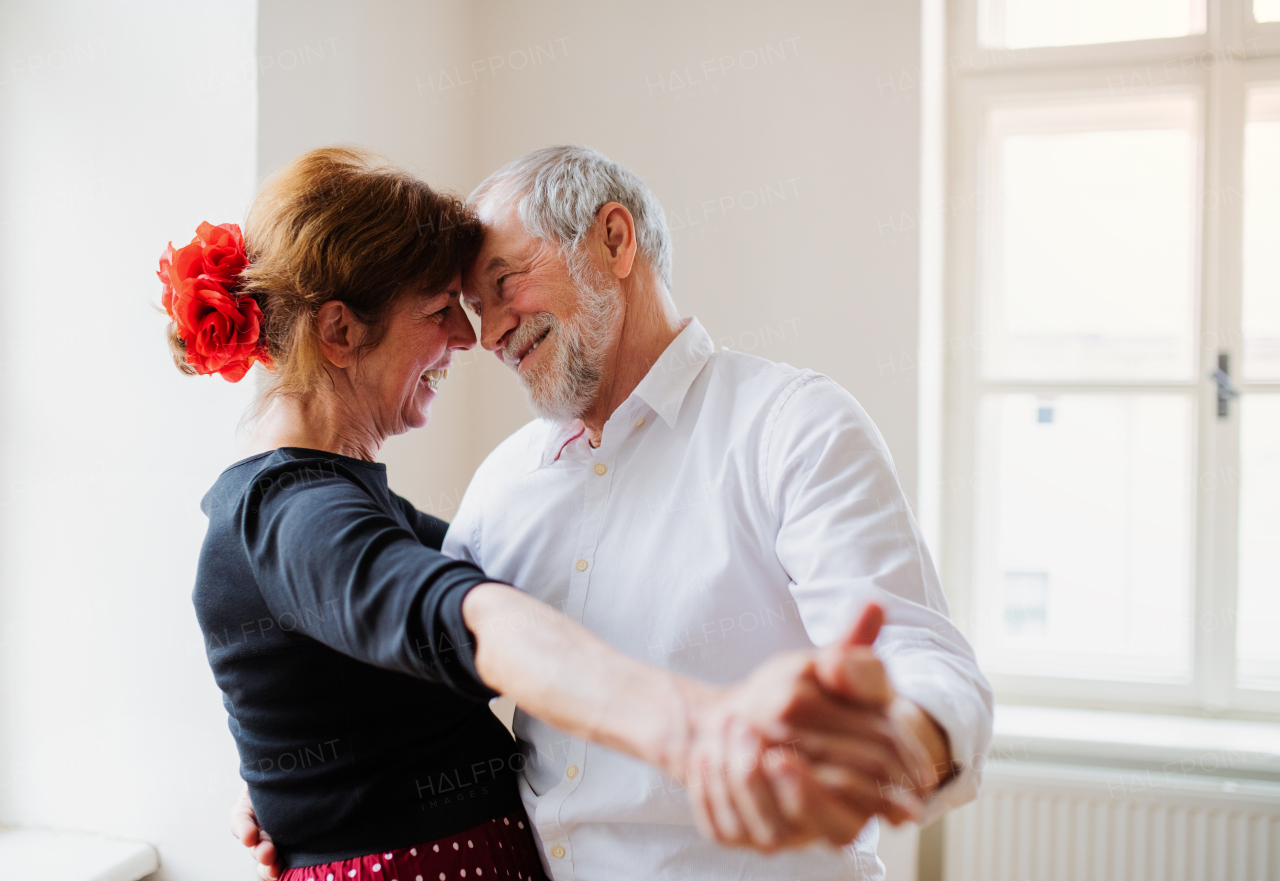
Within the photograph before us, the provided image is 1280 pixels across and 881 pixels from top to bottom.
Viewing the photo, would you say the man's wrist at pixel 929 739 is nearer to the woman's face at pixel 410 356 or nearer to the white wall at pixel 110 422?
the woman's face at pixel 410 356

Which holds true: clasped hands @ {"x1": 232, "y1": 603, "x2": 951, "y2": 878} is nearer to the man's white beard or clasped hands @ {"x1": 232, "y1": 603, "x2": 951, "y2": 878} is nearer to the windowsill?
the man's white beard


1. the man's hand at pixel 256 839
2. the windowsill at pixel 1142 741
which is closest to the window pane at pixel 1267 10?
the windowsill at pixel 1142 741

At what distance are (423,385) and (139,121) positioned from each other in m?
0.87

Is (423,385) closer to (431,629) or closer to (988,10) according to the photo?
(431,629)

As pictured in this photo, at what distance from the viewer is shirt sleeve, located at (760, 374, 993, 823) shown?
30.2 inches

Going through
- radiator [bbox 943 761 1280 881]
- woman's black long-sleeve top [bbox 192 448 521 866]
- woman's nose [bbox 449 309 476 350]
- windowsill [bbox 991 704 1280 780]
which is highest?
woman's nose [bbox 449 309 476 350]

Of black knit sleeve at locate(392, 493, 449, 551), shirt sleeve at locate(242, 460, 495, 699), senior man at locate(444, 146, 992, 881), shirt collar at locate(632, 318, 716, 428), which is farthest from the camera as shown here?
black knit sleeve at locate(392, 493, 449, 551)

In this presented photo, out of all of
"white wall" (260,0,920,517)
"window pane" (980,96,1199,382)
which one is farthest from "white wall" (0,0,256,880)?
"window pane" (980,96,1199,382)

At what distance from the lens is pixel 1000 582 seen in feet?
8.00

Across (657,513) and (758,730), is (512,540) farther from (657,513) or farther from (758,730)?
(758,730)

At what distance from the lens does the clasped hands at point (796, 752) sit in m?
0.53

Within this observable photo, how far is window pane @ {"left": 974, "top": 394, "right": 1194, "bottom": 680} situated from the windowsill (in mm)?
140

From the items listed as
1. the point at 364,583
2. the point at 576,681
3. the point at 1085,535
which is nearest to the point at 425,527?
the point at 364,583

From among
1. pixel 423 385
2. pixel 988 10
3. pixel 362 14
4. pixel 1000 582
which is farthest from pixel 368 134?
pixel 1000 582
